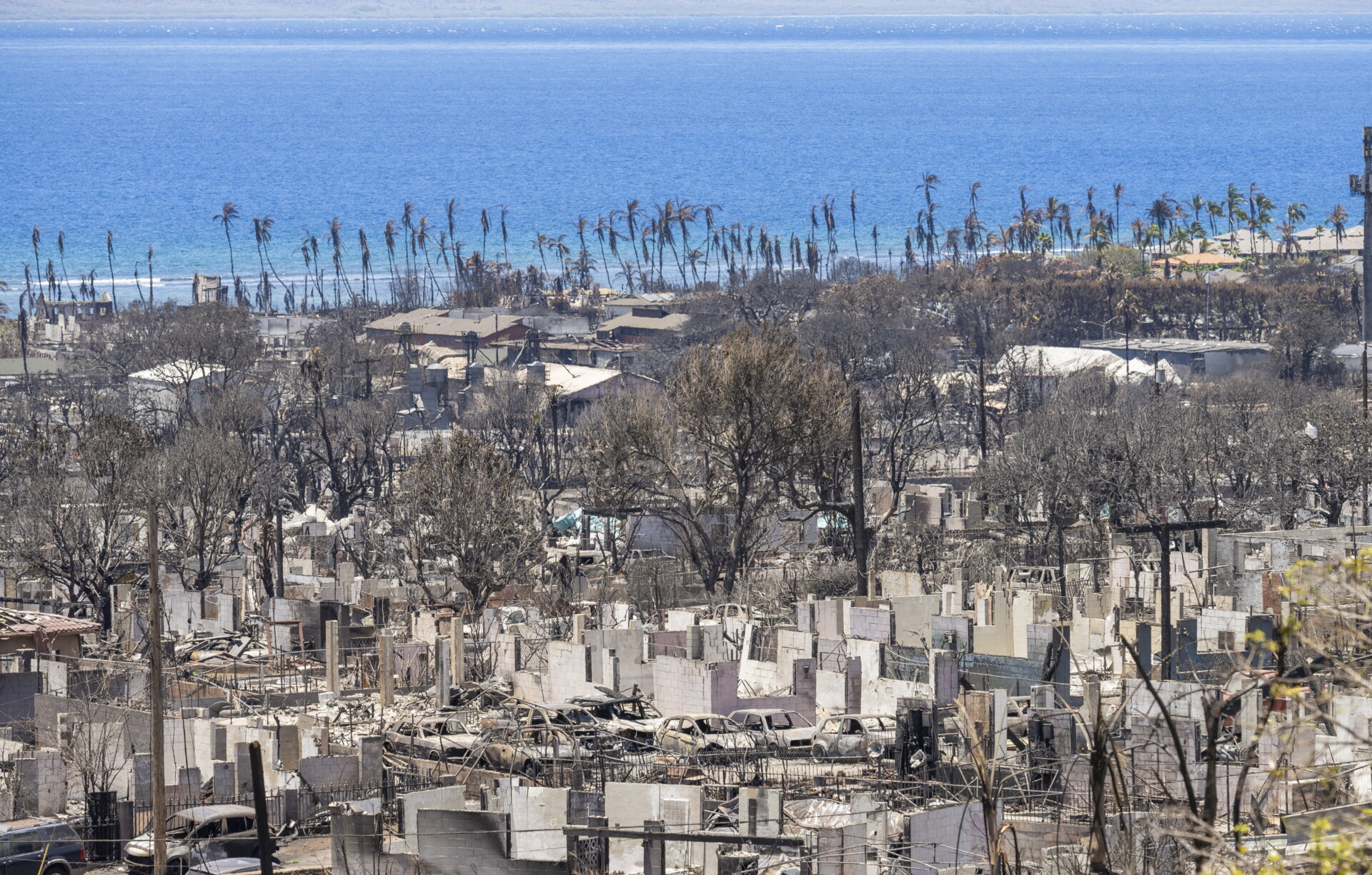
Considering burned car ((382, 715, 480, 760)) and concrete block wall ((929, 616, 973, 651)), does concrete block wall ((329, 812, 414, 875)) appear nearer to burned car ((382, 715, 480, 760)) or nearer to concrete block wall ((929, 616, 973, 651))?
burned car ((382, 715, 480, 760))

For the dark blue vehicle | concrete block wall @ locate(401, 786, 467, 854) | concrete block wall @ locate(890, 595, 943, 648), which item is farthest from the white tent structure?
the dark blue vehicle

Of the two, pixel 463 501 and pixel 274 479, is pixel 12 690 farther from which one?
pixel 274 479

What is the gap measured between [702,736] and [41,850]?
25.7ft

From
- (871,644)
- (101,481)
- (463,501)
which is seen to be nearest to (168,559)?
(101,481)

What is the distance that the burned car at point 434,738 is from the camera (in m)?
24.7

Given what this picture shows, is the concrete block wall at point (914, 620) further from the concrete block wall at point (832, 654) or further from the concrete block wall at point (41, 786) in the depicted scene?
the concrete block wall at point (41, 786)

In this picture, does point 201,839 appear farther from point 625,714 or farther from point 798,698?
point 798,698

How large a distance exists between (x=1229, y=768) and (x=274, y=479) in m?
38.0

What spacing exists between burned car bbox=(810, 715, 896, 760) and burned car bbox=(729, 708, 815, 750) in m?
0.26

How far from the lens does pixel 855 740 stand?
24.5m

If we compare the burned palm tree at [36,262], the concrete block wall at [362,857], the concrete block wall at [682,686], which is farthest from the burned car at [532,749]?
the burned palm tree at [36,262]

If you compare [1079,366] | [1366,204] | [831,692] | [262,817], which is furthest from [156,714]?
[1366,204]

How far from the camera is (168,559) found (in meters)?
44.1

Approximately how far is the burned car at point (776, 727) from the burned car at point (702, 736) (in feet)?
0.47
